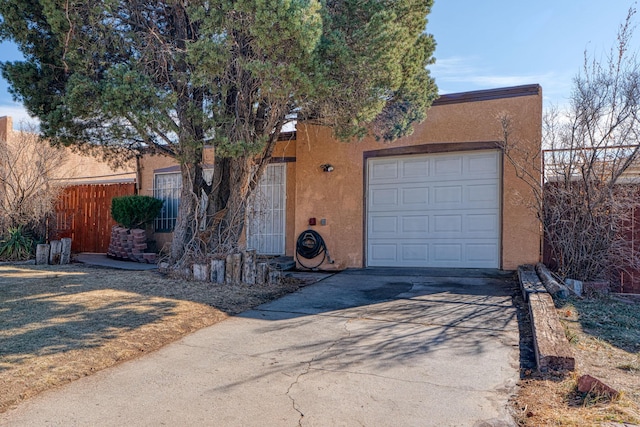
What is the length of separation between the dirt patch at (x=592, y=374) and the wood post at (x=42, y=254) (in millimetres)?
9106

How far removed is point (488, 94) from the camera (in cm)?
838

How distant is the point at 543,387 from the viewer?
3.32 meters

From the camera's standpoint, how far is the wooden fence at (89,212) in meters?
12.3

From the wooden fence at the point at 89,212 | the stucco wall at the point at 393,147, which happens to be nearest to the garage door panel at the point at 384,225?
the stucco wall at the point at 393,147

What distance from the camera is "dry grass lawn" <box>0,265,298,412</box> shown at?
3.52 m

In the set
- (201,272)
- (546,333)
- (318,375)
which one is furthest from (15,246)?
(546,333)

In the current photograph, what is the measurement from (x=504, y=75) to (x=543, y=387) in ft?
22.7

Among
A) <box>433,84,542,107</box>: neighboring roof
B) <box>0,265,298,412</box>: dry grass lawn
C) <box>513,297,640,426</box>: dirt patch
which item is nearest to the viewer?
<box>513,297,640,426</box>: dirt patch

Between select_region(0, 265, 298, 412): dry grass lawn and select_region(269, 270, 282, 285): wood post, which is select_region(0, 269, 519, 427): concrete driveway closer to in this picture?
select_region(0, 265, 298, 412): dry grass lawn

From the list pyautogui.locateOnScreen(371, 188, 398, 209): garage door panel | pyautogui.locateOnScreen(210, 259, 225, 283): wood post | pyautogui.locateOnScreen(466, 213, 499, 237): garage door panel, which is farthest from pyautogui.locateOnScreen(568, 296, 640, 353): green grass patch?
pyautogui.locateOnScreen(210, 259, 225, 283): wood post

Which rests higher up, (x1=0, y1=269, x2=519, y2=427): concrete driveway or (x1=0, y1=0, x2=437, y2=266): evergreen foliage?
(x1=0, y1=0, x2=437, y2=266): evergreen foliage

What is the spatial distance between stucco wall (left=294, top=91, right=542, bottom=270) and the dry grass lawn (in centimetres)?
217

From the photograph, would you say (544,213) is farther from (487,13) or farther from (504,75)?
(487,13)

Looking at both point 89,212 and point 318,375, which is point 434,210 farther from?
point 89,212
